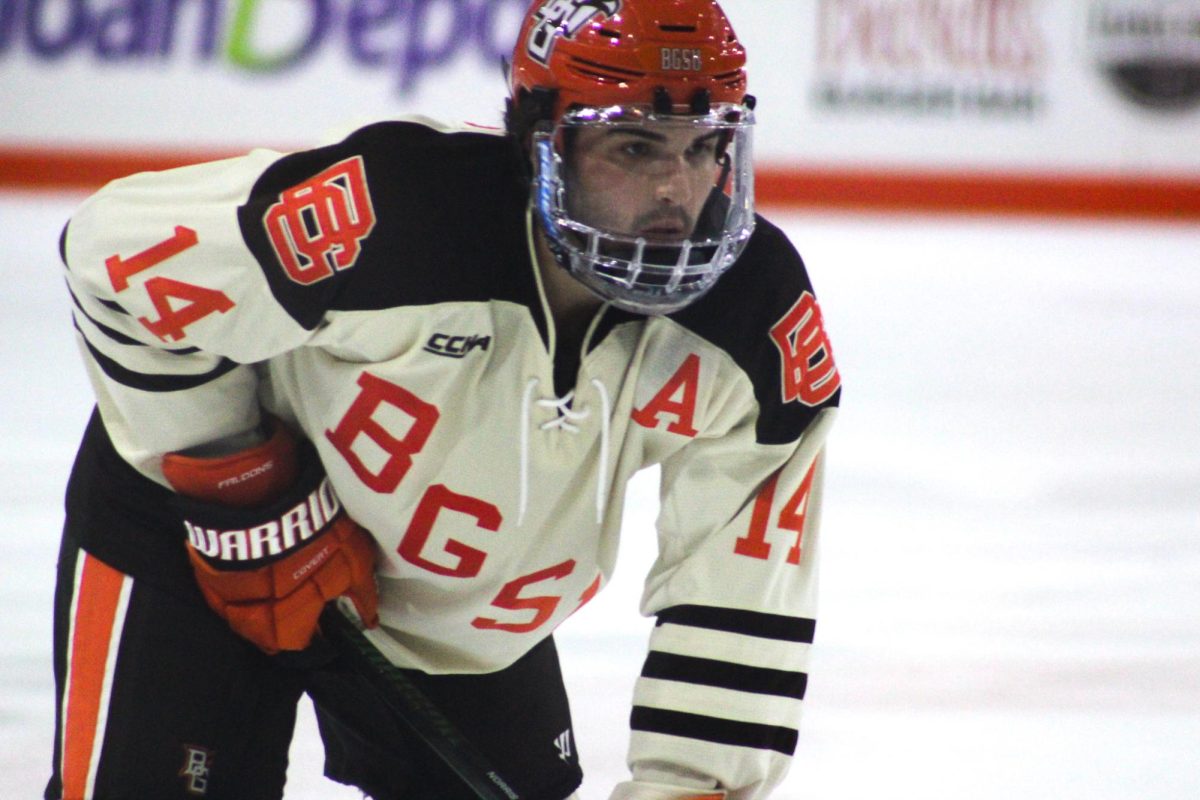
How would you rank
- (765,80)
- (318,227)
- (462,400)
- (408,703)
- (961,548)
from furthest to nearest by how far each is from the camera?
1. (765,80)
2. (961,548)
3. (408,703)
4. (462,400)
5. (318,227)

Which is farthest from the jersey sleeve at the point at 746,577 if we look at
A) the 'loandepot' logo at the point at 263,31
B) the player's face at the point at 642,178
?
the 'loandepot' logo at the point at 263,31

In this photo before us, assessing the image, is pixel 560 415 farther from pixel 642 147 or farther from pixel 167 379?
pixel 167 379

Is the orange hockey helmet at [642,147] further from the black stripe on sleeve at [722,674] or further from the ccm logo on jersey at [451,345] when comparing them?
the black stripe on sleeve at [722,674]

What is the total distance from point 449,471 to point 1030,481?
2.41 meters

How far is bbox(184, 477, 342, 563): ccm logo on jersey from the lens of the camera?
5.56 ft

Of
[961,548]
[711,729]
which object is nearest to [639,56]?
[711,729]

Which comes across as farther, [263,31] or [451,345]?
→ [263,31]

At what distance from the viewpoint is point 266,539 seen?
67.6 inches

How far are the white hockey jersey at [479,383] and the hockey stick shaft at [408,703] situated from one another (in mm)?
148

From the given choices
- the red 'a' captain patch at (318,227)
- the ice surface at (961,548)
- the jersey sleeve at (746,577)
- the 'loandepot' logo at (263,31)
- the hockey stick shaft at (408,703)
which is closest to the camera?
the red 'a' captain patch at (318,227)

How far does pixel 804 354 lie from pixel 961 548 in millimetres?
1766

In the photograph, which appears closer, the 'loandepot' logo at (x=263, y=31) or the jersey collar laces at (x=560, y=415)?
the jersey collar laces at (x=560, y=415)

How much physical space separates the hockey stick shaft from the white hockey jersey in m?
0.15

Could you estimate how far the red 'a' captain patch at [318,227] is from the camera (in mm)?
1587
